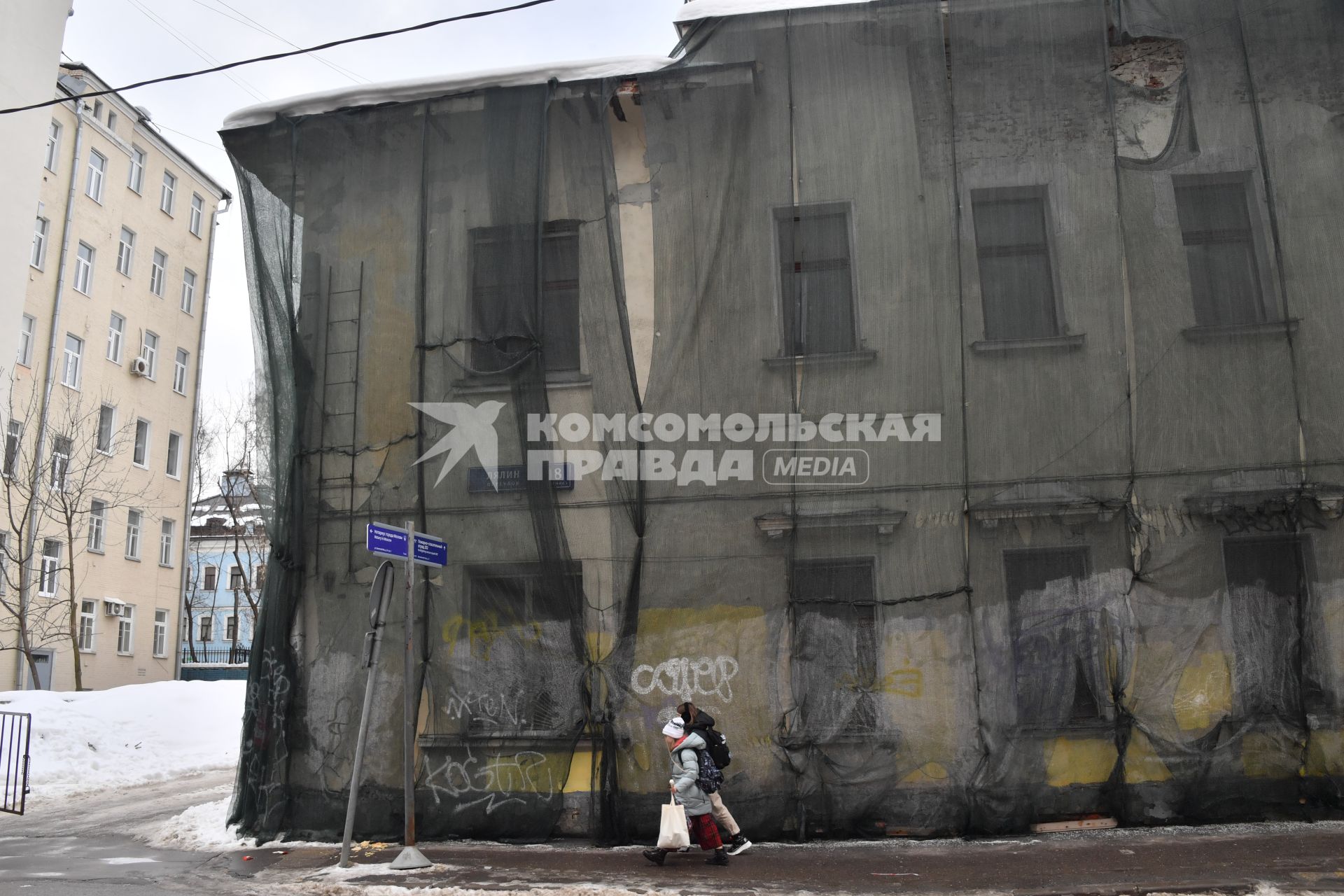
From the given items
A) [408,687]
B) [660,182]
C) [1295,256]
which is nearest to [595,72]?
[660,182]

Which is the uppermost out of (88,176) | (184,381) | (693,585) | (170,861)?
(88,176)

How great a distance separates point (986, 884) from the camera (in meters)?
7.16

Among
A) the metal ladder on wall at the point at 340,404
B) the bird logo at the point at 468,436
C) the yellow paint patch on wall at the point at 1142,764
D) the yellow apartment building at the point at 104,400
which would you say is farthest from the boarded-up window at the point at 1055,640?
the yellow apartment building at the point at 104,400

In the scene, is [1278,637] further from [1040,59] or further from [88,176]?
[88,176]

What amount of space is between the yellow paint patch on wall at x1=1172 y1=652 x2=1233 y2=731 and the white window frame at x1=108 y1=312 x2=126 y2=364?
1208 inches

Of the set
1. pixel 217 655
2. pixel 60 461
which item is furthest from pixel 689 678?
pixel 217 655

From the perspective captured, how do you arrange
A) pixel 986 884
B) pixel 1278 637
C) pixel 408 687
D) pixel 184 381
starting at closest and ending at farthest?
pixel 986 884 → pixel 408 687 → pixel 1278 637 → pixel 184 381

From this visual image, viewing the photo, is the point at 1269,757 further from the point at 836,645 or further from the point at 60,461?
the point at 60,461

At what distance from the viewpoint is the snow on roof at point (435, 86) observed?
1053cm

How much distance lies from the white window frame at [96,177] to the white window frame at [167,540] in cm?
1011

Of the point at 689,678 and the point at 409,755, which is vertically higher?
the point at 689,678

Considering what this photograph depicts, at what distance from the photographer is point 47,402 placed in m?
27.7

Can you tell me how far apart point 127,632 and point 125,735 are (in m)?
17.4

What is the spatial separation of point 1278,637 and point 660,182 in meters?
7.10
